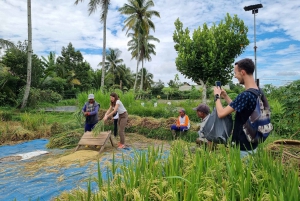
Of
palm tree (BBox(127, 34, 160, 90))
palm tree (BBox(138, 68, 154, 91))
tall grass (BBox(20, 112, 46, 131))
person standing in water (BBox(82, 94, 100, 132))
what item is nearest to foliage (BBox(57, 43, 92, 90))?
palm tree (BBox(127, 34, 160, 90))

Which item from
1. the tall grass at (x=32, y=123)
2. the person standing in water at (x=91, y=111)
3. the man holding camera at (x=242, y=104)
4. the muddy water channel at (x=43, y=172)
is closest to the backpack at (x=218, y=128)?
the man holding camera at (x=242, y=104)

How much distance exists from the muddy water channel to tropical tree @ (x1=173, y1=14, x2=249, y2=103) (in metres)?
14.9

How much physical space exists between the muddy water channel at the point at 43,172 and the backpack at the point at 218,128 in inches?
28.7

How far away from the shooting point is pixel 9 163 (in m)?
5.29

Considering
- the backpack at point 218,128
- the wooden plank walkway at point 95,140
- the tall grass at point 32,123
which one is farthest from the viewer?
the tall grass at point 32,123

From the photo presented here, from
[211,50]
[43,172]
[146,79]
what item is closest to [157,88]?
[146,79]

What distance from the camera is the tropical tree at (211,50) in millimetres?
19766

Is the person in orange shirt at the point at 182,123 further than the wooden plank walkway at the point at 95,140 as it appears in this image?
Yes

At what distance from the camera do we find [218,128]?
7.50ft

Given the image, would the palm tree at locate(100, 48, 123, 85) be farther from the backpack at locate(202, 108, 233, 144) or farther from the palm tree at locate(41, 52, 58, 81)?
the backpack at locate(202, 108, 233, 144)

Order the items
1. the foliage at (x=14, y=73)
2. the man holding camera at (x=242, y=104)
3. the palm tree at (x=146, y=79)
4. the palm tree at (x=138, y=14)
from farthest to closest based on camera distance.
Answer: the palm tree at (x=146, y=79), the palm tree at (x=138, y=14), the foliage at (x=14, y=73), the man holding camera at (x=242, y=104)

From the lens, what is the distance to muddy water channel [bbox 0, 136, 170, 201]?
3.41 meters

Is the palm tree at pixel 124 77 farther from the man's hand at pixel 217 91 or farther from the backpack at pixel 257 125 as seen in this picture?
the backpack at pixel 257 125

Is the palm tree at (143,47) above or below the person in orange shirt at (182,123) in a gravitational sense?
above
